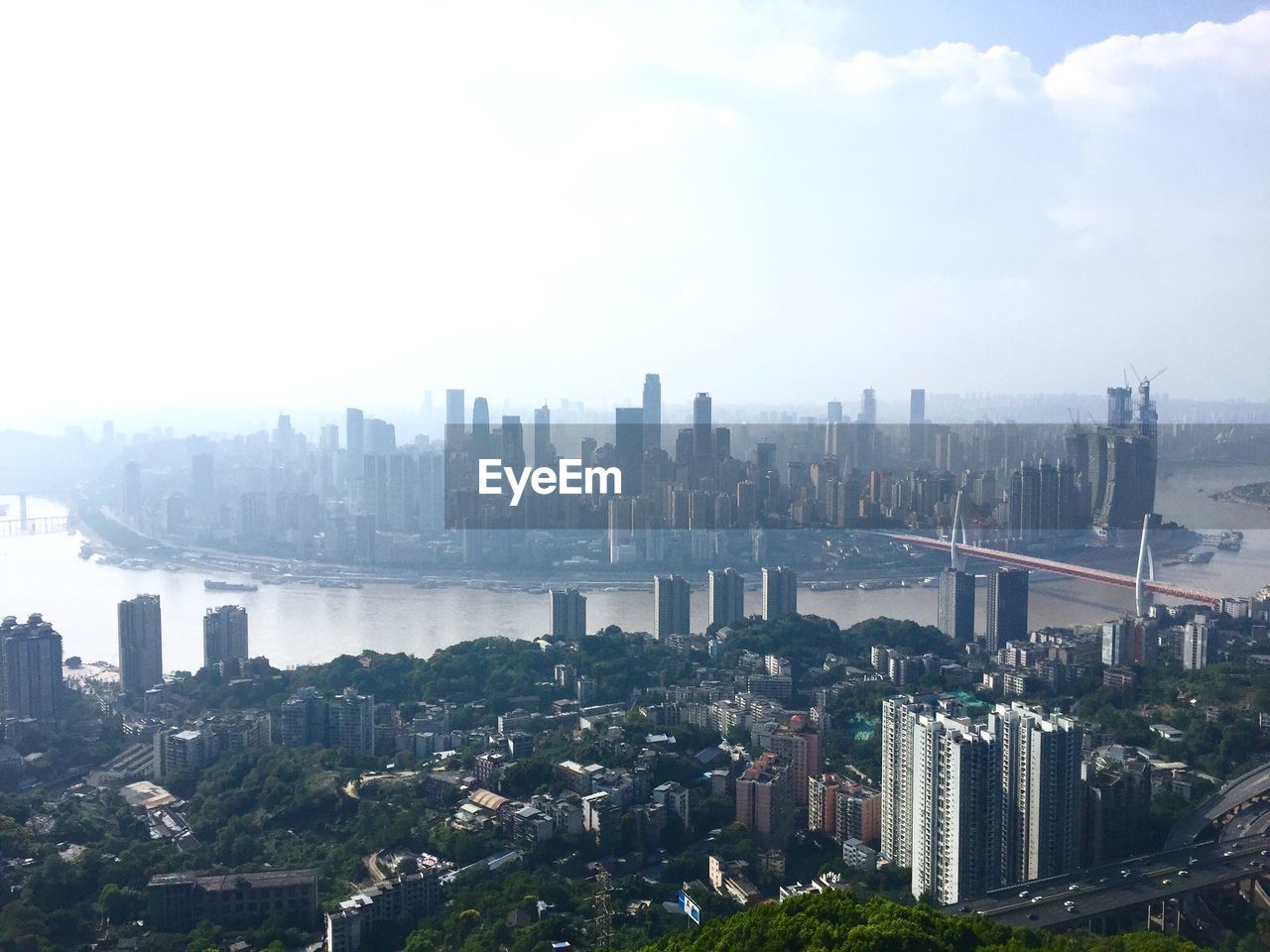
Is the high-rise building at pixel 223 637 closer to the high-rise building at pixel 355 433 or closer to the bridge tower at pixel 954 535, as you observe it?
the bridge tower at pixel 954 535

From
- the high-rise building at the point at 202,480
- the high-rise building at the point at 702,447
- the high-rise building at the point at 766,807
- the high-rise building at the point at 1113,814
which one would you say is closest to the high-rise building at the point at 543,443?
the high-rise building at the point at 702,447

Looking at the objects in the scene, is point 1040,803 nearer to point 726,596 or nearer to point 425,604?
point 726,596

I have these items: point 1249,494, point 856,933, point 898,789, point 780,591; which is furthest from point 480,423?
point 856,933

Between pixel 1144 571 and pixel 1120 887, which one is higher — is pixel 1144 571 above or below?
above

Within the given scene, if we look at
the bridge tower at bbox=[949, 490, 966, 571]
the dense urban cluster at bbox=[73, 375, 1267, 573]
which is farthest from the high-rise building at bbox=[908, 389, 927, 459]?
the bridge tower at bbox=[949, 490, 966, 571]

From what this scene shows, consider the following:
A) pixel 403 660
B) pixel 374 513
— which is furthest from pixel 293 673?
pixel 374 513

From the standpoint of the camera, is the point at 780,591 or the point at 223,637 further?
the point at 780,591

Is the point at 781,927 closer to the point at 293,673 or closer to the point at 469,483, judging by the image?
the point at 293,673
